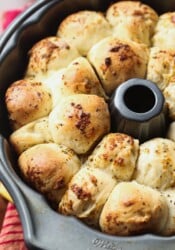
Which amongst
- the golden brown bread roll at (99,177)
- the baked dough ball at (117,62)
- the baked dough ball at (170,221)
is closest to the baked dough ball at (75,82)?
the baked dough ball at (117,62)

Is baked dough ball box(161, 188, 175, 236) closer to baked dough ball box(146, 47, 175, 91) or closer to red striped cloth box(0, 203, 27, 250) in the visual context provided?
baked dough ball box(146, 47, 175, 91)

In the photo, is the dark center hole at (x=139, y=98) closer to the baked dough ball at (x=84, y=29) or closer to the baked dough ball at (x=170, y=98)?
the baked dough ball at (x=170, y=98)

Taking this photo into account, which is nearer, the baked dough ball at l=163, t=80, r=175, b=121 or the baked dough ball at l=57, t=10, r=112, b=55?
the baked dough ball at l=163, t=80, r=175, b=121

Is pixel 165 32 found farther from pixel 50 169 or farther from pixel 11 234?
pixel 11 234

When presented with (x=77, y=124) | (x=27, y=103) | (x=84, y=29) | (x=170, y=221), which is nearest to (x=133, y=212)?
(x=170, y=221)

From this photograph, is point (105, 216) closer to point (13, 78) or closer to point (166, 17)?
point (13, 78)

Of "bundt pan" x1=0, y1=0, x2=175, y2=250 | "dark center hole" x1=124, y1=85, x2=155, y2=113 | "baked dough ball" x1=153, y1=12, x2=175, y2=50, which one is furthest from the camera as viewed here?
"baked dough ball" x1=153, y1=12, x2=175, y2=50

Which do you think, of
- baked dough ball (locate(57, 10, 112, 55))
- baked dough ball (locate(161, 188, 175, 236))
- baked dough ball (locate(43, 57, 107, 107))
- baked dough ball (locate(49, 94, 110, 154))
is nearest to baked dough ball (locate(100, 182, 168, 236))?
baked dough ball (locate(161, 188, 175, 236))
